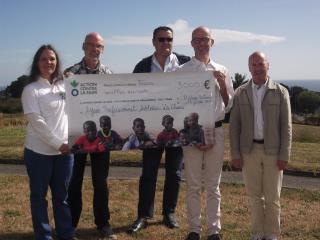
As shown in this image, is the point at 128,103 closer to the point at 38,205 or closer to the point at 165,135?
the point at 165,135

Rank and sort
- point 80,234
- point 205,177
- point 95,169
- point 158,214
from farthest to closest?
point 158,214, point 80,234, point 95,169, point 205,177

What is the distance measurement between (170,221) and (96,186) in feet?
3.98

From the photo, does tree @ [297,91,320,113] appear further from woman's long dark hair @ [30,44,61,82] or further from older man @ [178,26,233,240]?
woman's long dark hair @ [30,44,61,82]

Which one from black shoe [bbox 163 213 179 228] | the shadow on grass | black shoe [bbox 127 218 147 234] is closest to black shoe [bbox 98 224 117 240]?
the shadow on grass

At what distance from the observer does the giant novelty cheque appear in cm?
565

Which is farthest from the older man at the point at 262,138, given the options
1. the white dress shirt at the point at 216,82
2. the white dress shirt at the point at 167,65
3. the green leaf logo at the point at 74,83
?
the green leaf logo at the point at 74,83

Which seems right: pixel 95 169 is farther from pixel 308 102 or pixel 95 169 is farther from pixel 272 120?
pixel 308 102

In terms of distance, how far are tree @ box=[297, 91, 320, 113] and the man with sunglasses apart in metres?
48.3

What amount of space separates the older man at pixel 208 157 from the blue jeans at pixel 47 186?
1457mm

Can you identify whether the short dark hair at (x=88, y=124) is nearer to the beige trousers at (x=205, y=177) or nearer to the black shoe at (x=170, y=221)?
the beige trousers at (x=205, y=177)

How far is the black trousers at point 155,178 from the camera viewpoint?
636cm

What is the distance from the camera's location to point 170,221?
21.5 ft

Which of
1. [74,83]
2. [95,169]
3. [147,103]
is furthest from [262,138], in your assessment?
[74,83]

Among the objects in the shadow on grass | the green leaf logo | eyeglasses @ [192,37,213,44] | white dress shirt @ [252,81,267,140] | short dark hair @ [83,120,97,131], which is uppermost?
eyeglasses @ [192,37,213,44]
